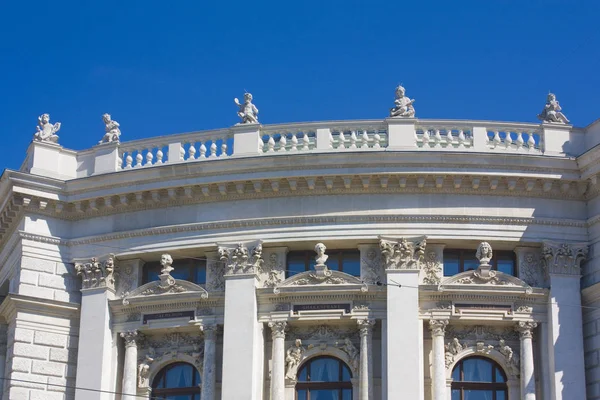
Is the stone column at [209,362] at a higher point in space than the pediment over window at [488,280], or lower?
lower

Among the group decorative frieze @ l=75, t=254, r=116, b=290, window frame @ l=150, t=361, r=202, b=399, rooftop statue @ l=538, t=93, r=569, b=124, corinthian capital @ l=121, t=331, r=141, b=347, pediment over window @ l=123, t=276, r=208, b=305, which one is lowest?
window frame @ l=150, t=361, r=202, b=399

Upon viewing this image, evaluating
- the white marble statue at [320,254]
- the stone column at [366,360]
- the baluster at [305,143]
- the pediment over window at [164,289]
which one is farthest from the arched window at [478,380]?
the baluster at [305,143]

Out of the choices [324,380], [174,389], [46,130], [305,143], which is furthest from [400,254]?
[46,130]

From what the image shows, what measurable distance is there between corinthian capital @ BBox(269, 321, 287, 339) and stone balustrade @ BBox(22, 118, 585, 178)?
15.4 ft

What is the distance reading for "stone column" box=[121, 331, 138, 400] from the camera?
39875mm

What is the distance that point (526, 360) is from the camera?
3850cm

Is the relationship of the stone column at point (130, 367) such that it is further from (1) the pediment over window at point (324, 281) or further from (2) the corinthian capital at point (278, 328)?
(1) the pediment over window at point (324, 281)

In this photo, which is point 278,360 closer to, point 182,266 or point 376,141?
point 182,266

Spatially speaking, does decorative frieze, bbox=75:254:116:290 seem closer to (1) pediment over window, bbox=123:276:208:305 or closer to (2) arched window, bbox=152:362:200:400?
(1) pediment over window, bbox=123:276:208:305

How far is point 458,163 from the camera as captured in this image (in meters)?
39.2

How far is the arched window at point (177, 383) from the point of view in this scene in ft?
131

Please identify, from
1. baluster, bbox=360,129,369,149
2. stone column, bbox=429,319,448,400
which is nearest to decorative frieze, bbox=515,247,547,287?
stone column, bbox=429,319,448,400

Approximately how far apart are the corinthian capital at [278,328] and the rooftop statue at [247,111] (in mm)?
5985

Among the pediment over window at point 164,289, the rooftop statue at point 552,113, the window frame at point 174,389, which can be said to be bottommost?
the window frame at point 174,389
